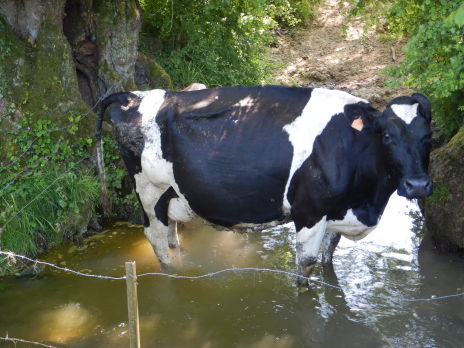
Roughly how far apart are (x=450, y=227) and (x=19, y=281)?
4.88 meters

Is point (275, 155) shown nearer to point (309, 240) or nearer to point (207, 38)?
point (309, 240)

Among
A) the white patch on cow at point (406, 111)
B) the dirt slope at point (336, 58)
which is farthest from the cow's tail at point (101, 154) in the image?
the dirt slope at point (336, 58)

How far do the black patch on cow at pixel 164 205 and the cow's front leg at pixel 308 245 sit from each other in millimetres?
1452

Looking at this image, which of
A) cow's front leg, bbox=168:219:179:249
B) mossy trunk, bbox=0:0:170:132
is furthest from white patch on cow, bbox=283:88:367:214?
mossy trunk, bbox=0:0:170:132

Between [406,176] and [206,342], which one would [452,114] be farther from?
[206,342]

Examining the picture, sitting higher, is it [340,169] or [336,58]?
[336,58]

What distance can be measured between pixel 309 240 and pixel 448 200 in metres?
1.92

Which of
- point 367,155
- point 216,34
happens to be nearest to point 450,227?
point 367,155

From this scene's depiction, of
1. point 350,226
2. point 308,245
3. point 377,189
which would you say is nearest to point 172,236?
point 308,245

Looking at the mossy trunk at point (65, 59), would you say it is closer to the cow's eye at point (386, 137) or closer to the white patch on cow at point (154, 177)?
the white patch on cow at point (154, 177)

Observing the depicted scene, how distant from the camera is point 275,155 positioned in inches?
204

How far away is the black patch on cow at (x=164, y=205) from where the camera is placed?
232 inches

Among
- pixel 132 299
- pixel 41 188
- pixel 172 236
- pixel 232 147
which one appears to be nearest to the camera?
pixel 132 299

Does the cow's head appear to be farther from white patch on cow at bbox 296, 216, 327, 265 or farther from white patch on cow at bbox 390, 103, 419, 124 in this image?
white patch on cow at bbox 296, 216, 327, 265
